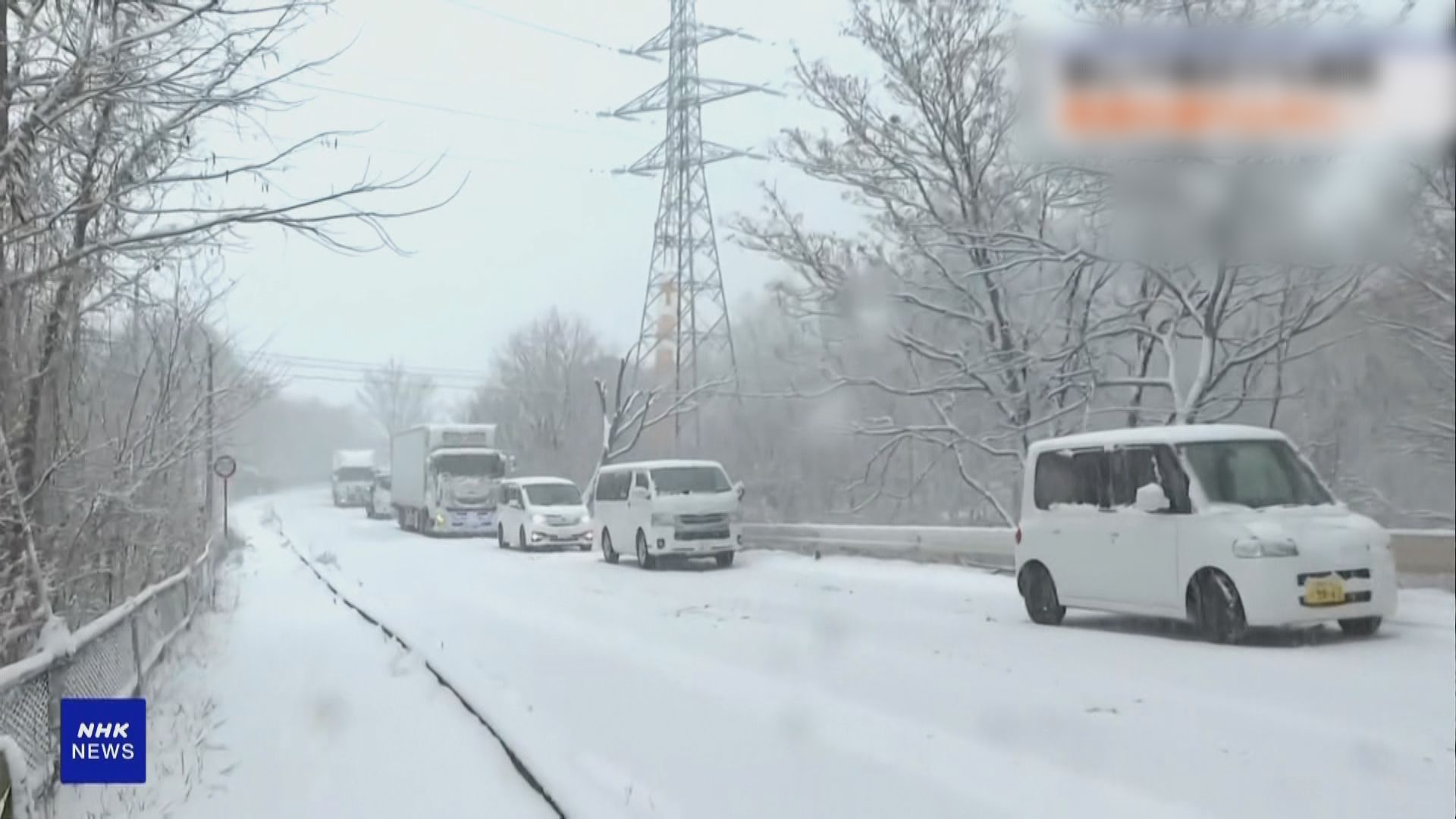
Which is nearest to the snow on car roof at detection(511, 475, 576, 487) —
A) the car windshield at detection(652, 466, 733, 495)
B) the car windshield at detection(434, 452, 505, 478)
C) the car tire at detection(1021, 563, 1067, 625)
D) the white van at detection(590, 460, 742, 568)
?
the car windshield at detection(434, 452, 505, 478)

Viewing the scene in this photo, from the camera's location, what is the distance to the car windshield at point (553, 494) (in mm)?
31250

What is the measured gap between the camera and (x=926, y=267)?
22.8 meters

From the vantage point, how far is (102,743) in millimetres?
6113

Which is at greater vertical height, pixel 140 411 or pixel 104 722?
pixel 140 411

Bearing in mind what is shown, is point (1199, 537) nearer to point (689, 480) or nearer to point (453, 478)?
point (689, 480)

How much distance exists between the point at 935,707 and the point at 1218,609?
351cm

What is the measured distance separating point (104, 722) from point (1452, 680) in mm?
8764

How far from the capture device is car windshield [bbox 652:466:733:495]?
2362 centimetres

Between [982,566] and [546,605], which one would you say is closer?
[546,605]

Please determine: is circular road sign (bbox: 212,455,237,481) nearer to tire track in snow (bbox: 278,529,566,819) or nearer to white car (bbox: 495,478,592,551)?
tire track in snow (bbox: 278,529,566,819)

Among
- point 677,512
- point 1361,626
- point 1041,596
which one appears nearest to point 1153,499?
point 1361,626

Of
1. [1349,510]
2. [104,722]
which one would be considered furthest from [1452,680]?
[104,722]

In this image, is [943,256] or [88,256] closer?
[88,256]

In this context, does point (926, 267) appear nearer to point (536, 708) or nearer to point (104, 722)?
point (536, 708)
